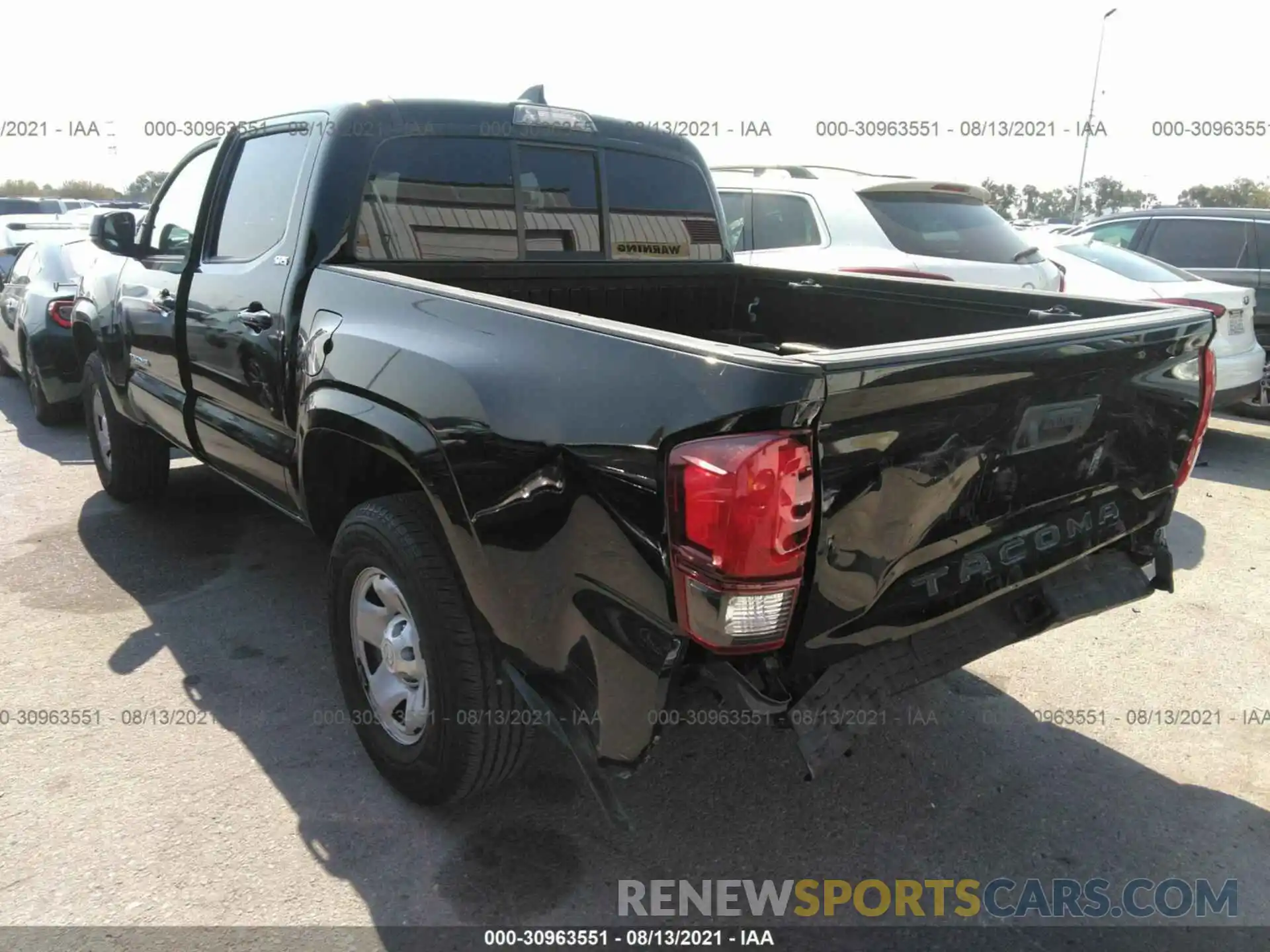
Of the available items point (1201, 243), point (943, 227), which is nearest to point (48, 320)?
point (943, 227)

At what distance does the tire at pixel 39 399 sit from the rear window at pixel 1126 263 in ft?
26.8

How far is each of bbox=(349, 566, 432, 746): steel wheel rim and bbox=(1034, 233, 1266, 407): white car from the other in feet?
18.0

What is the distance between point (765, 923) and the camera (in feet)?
7.89

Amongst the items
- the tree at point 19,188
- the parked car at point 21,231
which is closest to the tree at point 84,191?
the tree at point 19,188

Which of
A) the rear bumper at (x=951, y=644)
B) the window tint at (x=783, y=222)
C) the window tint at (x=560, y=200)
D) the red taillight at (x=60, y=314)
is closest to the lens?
the rear bumper at (x=951, y=644)

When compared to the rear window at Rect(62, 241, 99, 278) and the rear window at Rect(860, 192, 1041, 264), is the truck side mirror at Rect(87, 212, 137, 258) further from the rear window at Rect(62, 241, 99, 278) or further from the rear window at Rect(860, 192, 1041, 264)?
the rear window at Rect(860, 192, 1041, 264)

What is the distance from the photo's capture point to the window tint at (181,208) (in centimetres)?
411

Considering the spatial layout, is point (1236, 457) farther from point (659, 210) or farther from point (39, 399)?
point (39, 399)

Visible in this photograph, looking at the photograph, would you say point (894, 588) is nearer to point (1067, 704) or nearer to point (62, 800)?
point (1067, 704)

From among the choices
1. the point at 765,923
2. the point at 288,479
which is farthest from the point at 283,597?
the point at 765,923

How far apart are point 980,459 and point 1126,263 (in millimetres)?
6600

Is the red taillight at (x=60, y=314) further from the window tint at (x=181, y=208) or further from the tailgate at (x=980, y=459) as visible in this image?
the tailgate at (x=980, y=459)

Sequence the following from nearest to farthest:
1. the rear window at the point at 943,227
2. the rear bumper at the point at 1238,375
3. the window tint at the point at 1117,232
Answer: the rear window at the point at 943,227 → the rear bumper at the point at 1238,375 → the window tint at the point at 1117,232

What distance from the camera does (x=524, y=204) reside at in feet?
11.8
